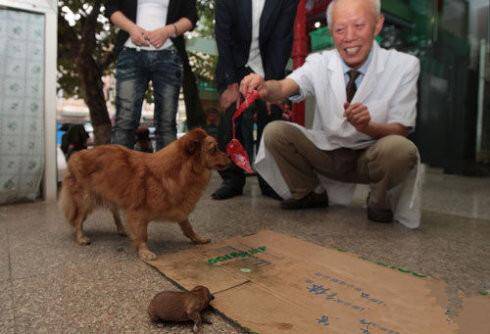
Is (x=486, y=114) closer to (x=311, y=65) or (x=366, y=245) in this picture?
(x=311, y=65)

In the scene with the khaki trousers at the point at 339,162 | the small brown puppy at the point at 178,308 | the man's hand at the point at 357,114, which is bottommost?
the small brown puppy at the point at 178,308

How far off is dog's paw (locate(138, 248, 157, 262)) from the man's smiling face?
1.53 m

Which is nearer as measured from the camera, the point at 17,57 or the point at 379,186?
the point at 379,186

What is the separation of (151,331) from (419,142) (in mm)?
5437

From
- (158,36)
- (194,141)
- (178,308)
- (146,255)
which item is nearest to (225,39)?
(158,36)

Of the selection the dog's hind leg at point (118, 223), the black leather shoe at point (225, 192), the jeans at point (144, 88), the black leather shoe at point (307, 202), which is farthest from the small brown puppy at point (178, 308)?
the black leather shoe at point (225, 192)

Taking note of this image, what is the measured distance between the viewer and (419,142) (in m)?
5.62

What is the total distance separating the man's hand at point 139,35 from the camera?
7.69 feet

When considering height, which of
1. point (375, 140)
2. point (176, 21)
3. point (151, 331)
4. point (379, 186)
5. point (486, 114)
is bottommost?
point (151, 331)

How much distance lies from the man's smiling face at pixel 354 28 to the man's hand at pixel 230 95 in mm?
808

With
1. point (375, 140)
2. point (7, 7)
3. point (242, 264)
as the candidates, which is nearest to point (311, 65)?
point (375, 140)

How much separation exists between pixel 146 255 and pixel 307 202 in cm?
134

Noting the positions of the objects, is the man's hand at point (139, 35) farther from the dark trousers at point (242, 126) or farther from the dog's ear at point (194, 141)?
the dog's ear at point (194, 141)

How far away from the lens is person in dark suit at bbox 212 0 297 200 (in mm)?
2762
